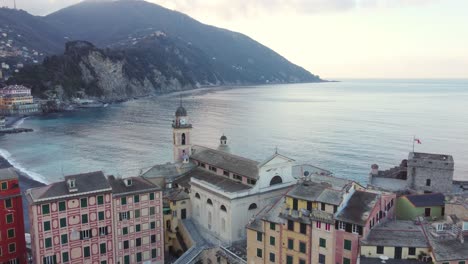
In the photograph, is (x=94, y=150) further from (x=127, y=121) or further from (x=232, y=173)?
(x=232, y=173)

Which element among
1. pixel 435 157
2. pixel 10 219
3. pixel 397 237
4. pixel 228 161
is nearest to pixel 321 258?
pixel 397 237

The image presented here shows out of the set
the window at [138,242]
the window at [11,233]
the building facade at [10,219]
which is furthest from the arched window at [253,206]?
the window at [11,233]

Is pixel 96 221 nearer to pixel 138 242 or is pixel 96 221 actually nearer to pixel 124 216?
pixel 124 216

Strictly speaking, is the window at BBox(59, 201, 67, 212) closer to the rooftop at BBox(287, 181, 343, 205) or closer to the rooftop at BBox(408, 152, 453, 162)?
the rooftop at BBox(287, 181, 343, 205)

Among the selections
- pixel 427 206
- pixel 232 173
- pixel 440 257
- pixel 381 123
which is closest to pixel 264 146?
pixel 381 123

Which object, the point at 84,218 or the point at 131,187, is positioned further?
the point at 131,187

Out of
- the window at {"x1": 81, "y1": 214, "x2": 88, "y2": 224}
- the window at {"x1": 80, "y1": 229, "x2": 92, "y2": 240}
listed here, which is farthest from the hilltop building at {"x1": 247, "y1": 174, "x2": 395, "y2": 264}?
the window at {"x1": 81, "y1": 214, "x2": 88, "y2": 224}

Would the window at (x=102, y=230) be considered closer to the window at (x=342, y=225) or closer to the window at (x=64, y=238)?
the window at (x=64, y=238)
